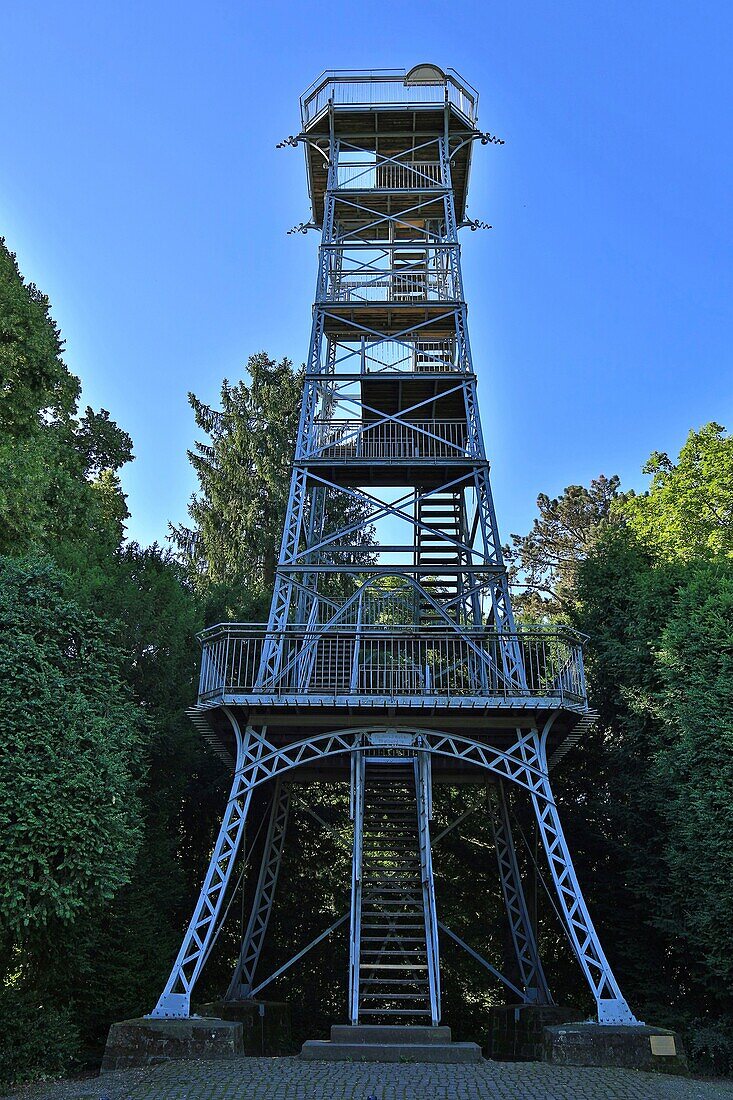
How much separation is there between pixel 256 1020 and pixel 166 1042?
3878 mm

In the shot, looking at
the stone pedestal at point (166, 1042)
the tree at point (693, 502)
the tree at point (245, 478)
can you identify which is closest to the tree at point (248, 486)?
the tree at point (245, 478)

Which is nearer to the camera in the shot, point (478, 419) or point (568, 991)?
point (478, 419)

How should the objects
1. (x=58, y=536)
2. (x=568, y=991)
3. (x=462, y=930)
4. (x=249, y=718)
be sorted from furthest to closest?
(x=462, y=930), (x=568, y=991), (x=58, y=536), (x=249, y=718)

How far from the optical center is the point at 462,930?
2197cm

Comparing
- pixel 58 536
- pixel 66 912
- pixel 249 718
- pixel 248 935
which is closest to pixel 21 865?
pixel 66 912

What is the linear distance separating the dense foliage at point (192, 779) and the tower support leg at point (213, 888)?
45.8 inches

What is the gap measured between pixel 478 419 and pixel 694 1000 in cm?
1101

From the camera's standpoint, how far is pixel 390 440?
17.8 m

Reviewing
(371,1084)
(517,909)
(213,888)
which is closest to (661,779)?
(517,909)

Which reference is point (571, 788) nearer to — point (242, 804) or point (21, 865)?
point (242, 804)

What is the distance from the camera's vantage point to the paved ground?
945 centimetres

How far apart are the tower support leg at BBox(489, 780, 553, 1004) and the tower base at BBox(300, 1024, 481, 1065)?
401 centimetres

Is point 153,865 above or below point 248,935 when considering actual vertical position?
above

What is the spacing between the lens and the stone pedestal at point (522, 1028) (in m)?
14.1
